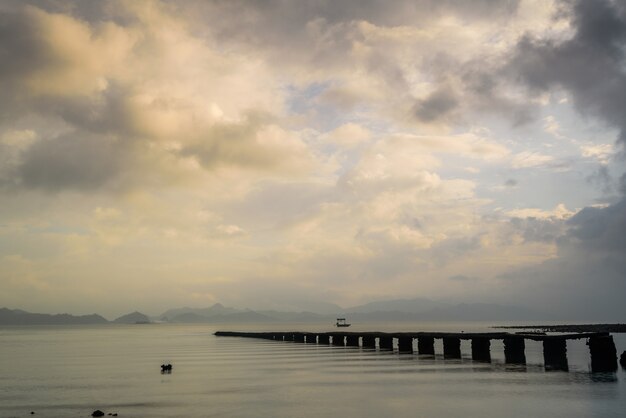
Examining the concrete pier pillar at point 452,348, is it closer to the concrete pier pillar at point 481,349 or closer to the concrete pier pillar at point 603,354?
the concrete pier pillar at point 481,349

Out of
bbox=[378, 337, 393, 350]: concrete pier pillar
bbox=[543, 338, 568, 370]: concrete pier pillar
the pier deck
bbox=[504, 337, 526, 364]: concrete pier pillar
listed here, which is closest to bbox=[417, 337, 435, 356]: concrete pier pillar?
the pier deck

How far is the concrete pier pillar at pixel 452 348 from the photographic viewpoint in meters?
60.8

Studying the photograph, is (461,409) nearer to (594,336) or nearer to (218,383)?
(218,383)

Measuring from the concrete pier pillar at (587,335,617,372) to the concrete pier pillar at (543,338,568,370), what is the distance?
10.8ft

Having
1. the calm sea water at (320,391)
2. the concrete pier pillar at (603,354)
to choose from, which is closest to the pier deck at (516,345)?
the concrete pier pillar at (603,354)

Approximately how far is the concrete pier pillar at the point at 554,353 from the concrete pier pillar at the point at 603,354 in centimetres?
330

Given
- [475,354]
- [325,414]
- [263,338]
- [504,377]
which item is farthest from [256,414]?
[263,338]

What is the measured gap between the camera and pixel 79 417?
25703mm

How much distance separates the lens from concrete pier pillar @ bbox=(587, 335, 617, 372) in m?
44.5

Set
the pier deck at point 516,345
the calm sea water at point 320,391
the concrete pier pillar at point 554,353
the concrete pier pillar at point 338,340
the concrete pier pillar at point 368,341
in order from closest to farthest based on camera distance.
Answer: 1. the calm sea water at point 320,391
2. the pier deck at point 516,345
3. the concrete pier pillar at point 554,353
4. the concrete pier pillar at point 368,341
5. the concrete pier pillar at point 338,340

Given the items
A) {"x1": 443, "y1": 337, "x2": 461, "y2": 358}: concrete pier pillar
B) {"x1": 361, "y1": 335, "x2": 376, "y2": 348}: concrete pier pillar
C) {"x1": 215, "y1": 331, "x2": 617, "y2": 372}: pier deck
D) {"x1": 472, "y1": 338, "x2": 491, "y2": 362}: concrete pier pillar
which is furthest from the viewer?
{"x1": 361, "y1": 335, "x2": 376, "y2": 348}: concrete pier pillar

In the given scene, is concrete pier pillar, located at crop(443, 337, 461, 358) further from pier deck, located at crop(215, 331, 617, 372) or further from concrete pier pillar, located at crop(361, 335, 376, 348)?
concrete pier pillar, located at crop(361, 335, 376, 348)

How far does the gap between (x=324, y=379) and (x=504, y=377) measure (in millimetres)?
12925

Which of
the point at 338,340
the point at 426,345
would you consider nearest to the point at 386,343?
the point at 426,345
